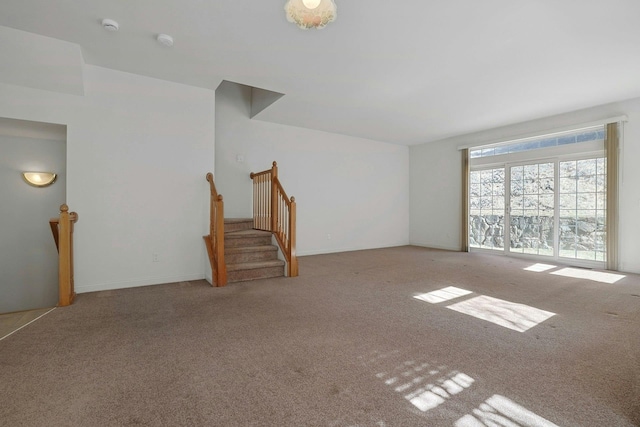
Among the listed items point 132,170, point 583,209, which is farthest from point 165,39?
point 583,209

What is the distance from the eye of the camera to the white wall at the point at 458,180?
4.59 meters

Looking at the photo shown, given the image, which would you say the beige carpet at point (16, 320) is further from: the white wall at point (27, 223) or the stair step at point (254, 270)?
the white wall at point (27, 223)

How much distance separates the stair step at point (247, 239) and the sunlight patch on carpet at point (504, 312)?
9.40 feet

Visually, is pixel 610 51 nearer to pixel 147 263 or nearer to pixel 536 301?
pixel 536 301

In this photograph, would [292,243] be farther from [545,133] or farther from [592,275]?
[545,133]

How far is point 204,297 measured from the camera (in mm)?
3363

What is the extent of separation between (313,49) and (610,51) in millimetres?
3247

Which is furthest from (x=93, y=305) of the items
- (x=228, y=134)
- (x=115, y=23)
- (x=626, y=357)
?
(x=626, y=357)

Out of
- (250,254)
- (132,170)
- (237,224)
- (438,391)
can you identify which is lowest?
(438,391)

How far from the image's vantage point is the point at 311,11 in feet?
7.02

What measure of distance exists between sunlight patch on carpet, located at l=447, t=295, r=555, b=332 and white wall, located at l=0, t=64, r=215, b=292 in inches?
137

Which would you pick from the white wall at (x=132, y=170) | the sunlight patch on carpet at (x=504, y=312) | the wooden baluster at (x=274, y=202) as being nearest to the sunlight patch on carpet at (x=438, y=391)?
the sunlight patch on carpet at (x=504, y=312)

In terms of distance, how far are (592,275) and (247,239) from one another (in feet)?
17.3

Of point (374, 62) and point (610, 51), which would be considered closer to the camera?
point (610, 51)
